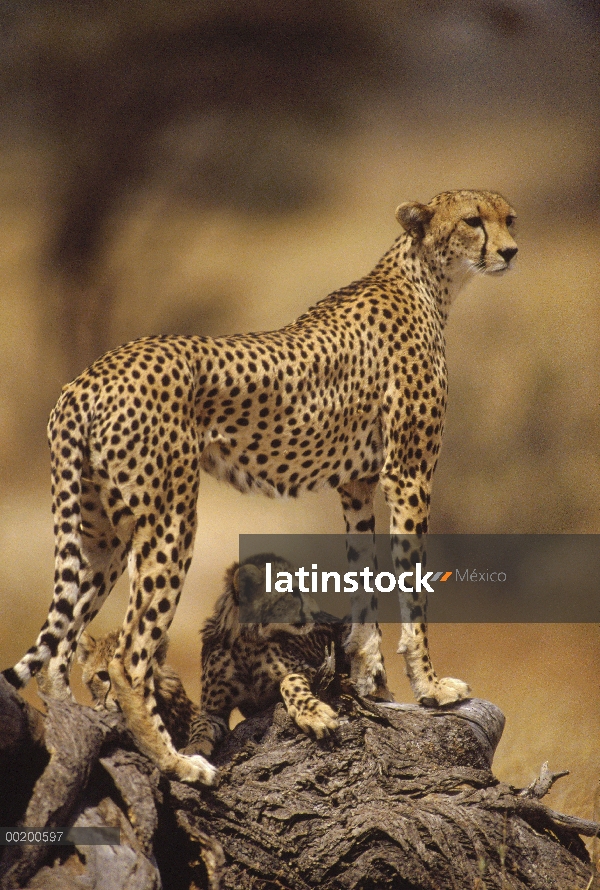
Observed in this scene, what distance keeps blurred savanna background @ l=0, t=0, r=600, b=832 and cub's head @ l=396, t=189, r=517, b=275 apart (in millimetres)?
2645

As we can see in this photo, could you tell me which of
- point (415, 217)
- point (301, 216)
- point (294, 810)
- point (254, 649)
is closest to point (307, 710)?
point (294, 810)

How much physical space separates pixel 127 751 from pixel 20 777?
470mm

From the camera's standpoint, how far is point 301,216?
828cm

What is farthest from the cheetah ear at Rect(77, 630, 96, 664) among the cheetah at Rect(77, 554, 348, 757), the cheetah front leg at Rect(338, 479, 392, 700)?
the cheetah front leg at Rect(338, 479, 392, 700)

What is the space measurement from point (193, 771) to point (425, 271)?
286cm

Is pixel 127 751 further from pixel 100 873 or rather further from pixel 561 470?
pixel 561 470

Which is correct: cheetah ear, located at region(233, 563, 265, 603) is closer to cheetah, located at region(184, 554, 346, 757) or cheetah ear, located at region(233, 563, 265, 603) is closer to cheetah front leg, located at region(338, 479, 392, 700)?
cheetah, located at region(184, 554, 346, 757)

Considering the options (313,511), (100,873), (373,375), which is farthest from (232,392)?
(313,511)

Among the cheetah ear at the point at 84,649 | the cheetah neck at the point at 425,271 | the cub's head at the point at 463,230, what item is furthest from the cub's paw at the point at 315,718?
the cub's head at the point at 463,230

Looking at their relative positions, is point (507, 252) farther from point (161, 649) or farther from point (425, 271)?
point (161, 649)

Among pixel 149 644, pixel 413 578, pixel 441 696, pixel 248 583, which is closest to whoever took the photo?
pixel 149 644

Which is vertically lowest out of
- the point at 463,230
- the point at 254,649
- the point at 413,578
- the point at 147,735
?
the point at 147,735

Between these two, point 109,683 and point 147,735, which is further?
point 109,683

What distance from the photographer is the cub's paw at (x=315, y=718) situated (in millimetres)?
4332
